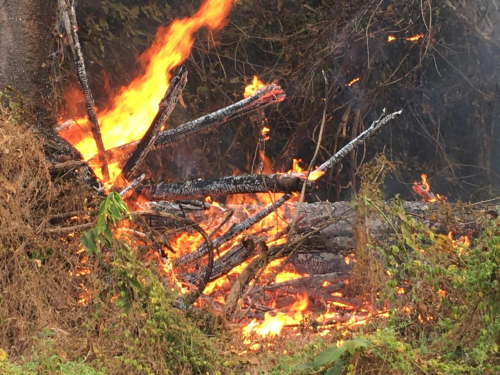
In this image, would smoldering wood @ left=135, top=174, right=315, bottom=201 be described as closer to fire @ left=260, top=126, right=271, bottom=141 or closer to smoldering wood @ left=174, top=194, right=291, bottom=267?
smoldering wood @ left=174, top=194, right=291, bottom=267

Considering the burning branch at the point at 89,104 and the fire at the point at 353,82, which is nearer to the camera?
the burning branch at the point at 89,104

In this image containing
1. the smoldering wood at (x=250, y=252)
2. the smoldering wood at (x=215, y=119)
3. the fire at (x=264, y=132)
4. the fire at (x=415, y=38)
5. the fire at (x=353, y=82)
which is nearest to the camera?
the smoldering wood at (x=250, y=252)

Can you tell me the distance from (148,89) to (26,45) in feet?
4.81

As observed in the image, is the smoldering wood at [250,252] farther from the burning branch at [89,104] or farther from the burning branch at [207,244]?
the burning branch at [89,104]

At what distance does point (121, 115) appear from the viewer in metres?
6.21

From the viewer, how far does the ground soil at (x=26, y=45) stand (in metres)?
5.27

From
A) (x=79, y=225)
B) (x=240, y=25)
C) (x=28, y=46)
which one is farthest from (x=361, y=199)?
(x=240, y=25)

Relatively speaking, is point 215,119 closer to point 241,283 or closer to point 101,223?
point 241,283

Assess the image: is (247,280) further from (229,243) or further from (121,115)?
(121,115)

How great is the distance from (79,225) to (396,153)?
541 cm

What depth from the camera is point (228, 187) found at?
5.29 meters

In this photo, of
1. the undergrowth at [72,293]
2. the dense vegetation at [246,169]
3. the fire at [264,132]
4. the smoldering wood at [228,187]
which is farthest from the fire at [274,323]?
the fire at [264,132]

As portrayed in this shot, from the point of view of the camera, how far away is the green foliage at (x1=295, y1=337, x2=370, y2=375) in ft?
11.5

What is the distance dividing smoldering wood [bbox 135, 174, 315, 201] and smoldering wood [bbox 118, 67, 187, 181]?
197 millimetres
